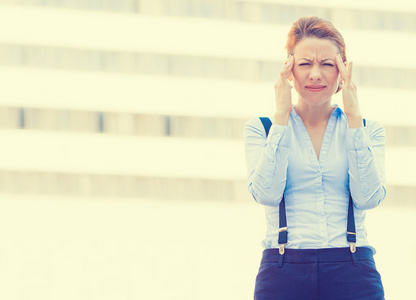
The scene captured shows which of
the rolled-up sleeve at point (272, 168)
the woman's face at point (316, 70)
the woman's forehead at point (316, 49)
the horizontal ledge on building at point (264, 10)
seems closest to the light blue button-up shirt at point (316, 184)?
the rolled-up sleeve at point (272, 168)

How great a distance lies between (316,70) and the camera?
1.94 m

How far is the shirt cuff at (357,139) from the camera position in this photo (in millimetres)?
1917

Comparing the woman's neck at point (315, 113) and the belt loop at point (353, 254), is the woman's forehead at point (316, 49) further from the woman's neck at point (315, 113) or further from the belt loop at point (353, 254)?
the belt loop at point (353, 254)

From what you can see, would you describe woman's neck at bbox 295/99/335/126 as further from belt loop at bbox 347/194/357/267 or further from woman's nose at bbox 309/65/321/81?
belt loop at bbox 347/194/357/267

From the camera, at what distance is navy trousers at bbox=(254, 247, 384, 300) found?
1817mm

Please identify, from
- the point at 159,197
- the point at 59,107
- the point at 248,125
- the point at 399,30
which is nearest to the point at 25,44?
the point at 59,107

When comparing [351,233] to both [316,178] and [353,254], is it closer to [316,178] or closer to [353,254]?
[353,254]

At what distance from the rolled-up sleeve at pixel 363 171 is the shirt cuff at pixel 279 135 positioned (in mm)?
178

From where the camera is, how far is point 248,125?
205 cm

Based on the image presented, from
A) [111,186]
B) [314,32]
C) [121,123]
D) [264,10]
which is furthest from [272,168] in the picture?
[264,10]

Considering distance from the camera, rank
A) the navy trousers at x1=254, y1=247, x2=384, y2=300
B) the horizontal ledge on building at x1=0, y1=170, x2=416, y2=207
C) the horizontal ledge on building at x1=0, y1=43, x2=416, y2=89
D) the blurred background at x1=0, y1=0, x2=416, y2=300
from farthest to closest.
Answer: the horizontal ledge on building at x1=0, y1=170, x2=416, y2=207 → the blurred background at x1=0, y1=0, x2=416, y2=300 → the horizontal ledge on building at x1=0, y1=43, x2=416, y2=89 → the navy trousers at x1=254, y1=247, x2=384, y2=300

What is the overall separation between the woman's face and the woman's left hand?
0.02 m

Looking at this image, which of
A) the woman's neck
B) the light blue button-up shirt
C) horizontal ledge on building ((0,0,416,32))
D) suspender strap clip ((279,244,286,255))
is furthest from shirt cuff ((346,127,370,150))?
horizontal ledge on building ((0,0,416,32))

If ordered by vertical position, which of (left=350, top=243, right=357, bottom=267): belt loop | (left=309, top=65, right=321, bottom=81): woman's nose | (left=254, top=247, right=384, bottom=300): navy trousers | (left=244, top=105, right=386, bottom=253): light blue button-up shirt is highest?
(left=309, top=65, right=321, bottom=81): woman's nose
